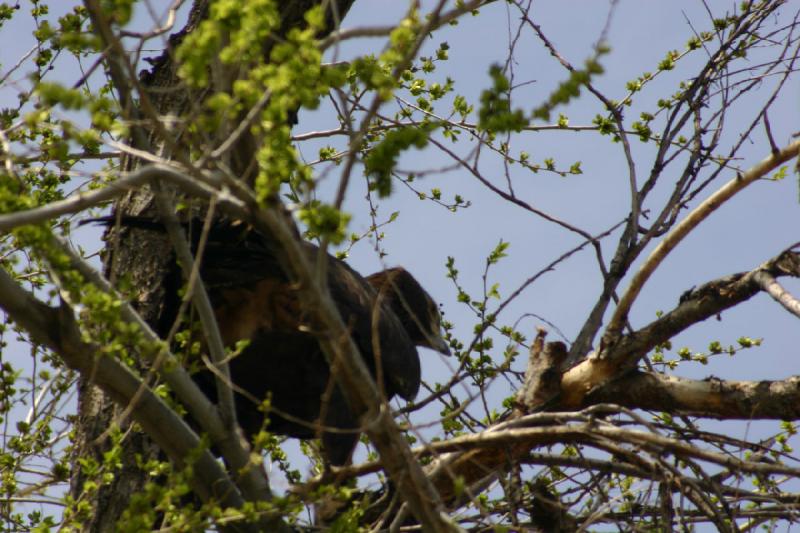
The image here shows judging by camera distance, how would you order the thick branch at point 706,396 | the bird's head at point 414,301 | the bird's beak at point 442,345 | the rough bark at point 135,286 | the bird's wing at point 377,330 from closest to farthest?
the thick branch at point 706,396 → the rough bark at point 135,286 → the bird's wing at point 377,330 → the bird's beak at point 442,345 → the bird's head at point 414,301

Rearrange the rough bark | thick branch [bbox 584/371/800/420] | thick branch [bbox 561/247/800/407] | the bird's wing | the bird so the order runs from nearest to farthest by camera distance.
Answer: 1. thick branch [bbox 561/247/800/407]
2. thick branch [bbox 584/371/800/420]
3. the rough bark
4. the bird
5. the bird's wing

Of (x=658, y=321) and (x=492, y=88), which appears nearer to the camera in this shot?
(x=492, y=88)

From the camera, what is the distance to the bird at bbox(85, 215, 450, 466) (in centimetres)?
494

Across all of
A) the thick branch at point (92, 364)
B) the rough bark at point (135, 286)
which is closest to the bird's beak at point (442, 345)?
the rough bark at point (135, 286)

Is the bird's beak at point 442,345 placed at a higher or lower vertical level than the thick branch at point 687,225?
higher

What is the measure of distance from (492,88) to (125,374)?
1689 mm

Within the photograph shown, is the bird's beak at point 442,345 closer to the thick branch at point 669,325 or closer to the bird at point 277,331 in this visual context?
the bird at point 277,331

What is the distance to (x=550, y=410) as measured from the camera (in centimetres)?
461

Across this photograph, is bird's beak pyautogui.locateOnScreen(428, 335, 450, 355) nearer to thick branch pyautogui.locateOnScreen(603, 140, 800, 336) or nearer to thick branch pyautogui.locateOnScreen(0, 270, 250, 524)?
thick branch pyautogui.locateOnScreen(603, 140, 800, 336)

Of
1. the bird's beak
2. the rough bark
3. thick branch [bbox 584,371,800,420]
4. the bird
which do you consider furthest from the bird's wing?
thick branch [bbox 584,371,800,420]

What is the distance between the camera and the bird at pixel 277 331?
4.94 meters

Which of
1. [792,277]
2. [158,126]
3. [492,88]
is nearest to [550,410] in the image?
[792,277]

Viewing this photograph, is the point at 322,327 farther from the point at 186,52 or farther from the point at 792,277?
the point at 792,277

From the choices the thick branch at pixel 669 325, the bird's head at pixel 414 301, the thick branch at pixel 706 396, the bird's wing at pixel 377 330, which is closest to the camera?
the thick branch at pixel 669 325
